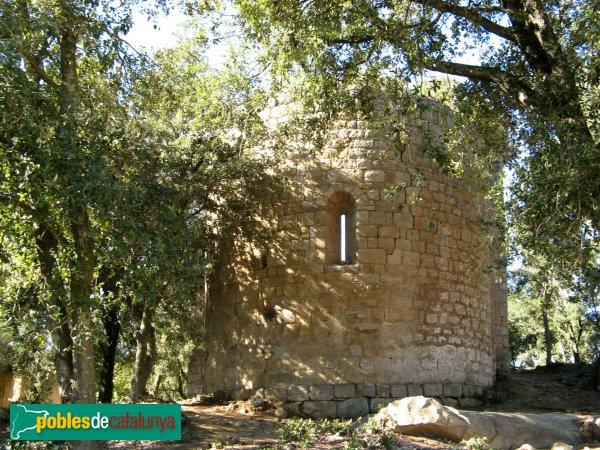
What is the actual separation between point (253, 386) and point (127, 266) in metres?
3.93

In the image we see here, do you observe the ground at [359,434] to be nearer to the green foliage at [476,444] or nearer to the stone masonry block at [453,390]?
the green foliage at [476,444]

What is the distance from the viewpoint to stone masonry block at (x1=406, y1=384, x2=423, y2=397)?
35.8 feet

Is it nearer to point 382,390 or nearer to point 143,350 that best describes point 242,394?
point 382,390

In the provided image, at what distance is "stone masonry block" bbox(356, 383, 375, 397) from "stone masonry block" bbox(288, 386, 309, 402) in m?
0.82

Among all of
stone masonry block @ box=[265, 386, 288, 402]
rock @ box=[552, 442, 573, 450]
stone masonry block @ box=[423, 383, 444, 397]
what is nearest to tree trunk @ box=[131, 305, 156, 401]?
stone masonry block @ box=[265, 386, 288, 402]

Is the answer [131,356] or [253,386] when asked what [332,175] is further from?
[131,356]

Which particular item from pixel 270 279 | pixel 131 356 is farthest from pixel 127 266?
pixel 131 356

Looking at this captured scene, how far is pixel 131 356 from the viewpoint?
59.6ft

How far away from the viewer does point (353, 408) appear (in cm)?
1063

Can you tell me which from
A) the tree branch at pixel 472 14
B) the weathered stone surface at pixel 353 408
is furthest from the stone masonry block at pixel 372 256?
the tree branch at pixel 472 14

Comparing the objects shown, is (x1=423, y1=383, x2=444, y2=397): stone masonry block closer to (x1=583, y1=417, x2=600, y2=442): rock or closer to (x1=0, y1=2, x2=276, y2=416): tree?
(x1=583, y1=417, x2=600, y2=442): rock

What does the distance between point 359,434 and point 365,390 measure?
6.50ft

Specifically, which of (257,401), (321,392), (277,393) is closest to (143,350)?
(257,401)

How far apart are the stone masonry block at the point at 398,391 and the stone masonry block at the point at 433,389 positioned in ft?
1.31
